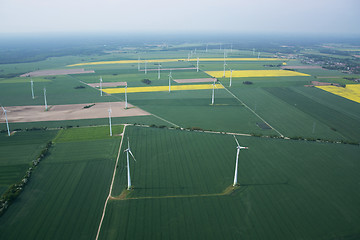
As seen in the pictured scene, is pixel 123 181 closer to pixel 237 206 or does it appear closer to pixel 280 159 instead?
pixel 237 206

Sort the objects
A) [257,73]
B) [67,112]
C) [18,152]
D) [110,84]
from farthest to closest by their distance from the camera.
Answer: [257,73]
[110,84]
[67,112]
[18,152]

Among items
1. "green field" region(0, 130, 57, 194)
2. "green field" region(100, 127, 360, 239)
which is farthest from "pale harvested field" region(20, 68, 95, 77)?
"green field" region(100, 127, 360, 239)

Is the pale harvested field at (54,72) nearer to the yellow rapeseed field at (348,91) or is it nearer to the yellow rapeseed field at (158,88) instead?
the yellow rapeseed field at (158,88)

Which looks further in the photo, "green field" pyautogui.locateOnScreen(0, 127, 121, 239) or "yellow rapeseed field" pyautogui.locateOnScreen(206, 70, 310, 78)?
"yellow rapeseed field" pyautogui.locateOnScreen(206, 70, 310, 78)

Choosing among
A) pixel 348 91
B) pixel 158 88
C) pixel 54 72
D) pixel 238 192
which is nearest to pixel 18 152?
pixel 238 192

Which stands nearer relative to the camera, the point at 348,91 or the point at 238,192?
the point at 238,192

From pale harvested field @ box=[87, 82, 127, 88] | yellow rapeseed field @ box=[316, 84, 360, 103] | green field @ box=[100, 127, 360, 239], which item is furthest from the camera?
pale harvested field @ box=[87, 82, 127, 88]

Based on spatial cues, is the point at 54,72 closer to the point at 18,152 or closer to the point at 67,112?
the point at 67,112

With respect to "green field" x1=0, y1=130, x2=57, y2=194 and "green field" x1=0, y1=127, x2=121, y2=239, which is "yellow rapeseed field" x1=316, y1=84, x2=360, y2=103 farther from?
"green field" x1=0, y1=130, x2=57, y2=194
